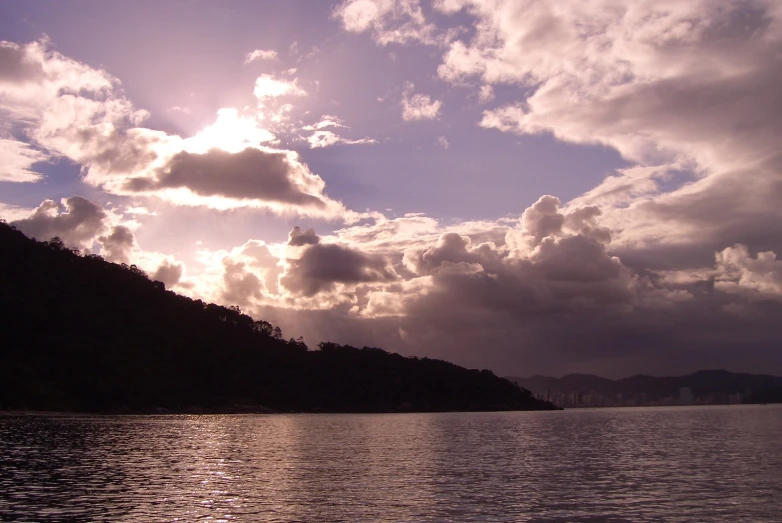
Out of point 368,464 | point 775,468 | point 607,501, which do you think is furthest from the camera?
point 368,464

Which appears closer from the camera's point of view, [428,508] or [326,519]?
[326,519]

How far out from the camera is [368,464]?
79.8 metres

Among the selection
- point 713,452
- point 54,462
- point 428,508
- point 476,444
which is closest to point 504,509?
point 428,508

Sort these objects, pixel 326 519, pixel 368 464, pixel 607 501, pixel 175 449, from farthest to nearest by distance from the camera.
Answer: pixel 175 449 → pixel 368 464 → pixel 607 501 → pixel 326 519

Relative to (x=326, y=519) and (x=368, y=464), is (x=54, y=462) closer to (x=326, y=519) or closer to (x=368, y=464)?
(x=368, y=464)

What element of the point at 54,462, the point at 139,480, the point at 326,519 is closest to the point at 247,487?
the point at 139,480

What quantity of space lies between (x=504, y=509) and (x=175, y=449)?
66163mm

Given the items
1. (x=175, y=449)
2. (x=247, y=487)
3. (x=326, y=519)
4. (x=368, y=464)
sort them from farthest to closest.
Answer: (x=175, y=449), (x=368, y=464), (x=247, y=487), (x=326, y=519)

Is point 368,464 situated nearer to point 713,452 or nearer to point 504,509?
point 504,509

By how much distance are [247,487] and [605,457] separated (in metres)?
53.3

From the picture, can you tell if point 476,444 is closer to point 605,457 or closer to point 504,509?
point 605,457

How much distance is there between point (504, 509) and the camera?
4781 centimetres

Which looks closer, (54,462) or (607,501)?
(607,501)

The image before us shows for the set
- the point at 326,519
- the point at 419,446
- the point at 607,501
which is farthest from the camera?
the point at 419,446
